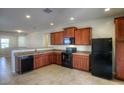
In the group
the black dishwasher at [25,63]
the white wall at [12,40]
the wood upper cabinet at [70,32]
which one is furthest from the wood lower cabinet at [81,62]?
the white wall at [12,40]

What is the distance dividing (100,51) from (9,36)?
8.56m

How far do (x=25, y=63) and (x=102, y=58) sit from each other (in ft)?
10.7

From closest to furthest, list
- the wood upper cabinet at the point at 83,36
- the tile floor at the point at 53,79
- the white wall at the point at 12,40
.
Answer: the tile floor at the point at 53,79, the wood upper cabinet at the point at 83,36, the white wall at the point at 12,40

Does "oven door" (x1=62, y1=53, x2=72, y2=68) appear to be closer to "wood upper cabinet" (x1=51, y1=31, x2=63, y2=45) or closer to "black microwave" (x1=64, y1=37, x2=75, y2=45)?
"black microwave" (x1=64, y1=37, x2=75, y2=45)

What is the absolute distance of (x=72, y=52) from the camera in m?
4.86

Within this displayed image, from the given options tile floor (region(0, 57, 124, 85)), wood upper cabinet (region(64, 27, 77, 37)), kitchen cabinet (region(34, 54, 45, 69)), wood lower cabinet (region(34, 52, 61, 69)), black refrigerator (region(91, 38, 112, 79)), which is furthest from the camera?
wood upper cabinet (region(64, 27, 77, 37))

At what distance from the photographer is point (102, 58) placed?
3.52m

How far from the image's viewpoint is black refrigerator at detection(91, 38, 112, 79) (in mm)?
A: 3393

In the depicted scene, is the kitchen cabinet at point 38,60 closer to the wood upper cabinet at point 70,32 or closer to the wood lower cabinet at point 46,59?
the wood lower cabinet at point 46,59

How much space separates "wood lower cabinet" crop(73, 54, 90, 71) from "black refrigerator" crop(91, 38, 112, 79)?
0.47 metres

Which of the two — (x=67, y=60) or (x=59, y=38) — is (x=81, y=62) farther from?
(x=59, y=38)

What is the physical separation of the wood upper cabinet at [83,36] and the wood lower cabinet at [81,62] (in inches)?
28.8

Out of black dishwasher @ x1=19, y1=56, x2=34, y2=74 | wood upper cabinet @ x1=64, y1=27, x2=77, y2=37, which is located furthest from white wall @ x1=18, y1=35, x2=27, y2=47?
wood upper cabinet @ x1=64, y1=27, x2=77, y2=37

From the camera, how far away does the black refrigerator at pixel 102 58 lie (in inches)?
134
